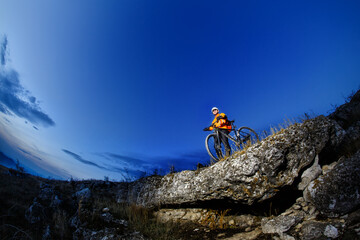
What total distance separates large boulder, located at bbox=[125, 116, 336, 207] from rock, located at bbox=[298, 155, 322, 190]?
8.1 inches

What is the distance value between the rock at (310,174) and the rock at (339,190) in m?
0.51

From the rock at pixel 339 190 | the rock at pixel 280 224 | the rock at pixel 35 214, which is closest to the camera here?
the rock at pixel 339 190

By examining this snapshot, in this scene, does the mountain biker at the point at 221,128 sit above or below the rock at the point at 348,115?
below

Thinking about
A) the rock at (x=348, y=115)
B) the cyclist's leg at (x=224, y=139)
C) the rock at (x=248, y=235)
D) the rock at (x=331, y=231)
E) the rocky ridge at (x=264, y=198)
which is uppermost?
the rock at (x=348, y=115)

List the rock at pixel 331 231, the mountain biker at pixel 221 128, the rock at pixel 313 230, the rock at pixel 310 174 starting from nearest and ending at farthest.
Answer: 1. the rock at pixel 331 231
2. the rock at pixel 313 230
3. the rock at pixel 310 174
4. the mountain biker at pixel 221 128

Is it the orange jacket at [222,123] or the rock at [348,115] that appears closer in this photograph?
the orange jacket at [222,123]

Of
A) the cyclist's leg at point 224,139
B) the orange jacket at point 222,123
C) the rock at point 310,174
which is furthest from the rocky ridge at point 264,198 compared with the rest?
the orange jacket at point 222,123

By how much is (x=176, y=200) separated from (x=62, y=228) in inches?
169

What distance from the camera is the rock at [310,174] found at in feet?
14.9

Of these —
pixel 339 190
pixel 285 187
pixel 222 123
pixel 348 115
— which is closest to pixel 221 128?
pixel 222 123

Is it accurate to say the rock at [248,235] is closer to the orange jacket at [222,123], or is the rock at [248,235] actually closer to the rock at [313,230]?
the rock at [313,230]

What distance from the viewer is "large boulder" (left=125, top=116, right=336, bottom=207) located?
15.0ft

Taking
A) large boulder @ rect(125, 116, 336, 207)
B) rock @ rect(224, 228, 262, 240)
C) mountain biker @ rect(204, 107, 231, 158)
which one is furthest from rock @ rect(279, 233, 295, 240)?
mountain biker @ rect(204, 107, 231, 158)

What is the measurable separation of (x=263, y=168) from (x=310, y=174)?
143 cm
